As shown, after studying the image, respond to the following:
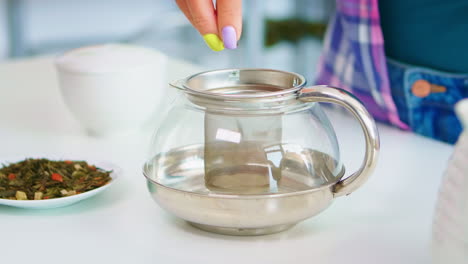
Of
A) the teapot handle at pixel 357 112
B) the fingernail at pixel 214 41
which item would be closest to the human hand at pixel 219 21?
the fingernail at pixel 214 41

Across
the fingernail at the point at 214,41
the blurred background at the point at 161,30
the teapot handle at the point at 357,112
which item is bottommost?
the blurred background at the point at 161,30

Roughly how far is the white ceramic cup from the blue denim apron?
385 millimetres

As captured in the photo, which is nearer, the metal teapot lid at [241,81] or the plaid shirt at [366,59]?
the metal teapot lid at [241,81]

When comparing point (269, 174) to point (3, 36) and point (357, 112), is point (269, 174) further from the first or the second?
point (3, 36)

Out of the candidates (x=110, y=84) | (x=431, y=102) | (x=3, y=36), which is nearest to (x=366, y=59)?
(x=431, y=102)

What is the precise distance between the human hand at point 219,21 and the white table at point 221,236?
0.62 ft

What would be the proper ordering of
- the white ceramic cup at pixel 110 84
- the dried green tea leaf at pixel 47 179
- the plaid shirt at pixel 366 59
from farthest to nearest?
1. the plaid shirt at pixel 366 59
2. the white ceramic cup at pixel 110 84
3. the dried green tea leaf at pixel 47 179

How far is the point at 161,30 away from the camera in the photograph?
3.21 metres

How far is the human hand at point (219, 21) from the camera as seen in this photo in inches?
26.6

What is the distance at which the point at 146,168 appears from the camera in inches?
26.1

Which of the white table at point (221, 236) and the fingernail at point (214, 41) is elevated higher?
the fingernail at point (214, 41)

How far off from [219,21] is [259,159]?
0.17 meters

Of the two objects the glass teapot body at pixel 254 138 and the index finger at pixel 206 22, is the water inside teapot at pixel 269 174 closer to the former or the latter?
the glass teapot body at pixel 254 138

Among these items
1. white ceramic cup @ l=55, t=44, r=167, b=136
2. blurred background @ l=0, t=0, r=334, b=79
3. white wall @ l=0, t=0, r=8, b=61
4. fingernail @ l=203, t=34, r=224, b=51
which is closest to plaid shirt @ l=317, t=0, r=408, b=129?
white ceramic cup @ l=55, t=44, r=167, b=136
